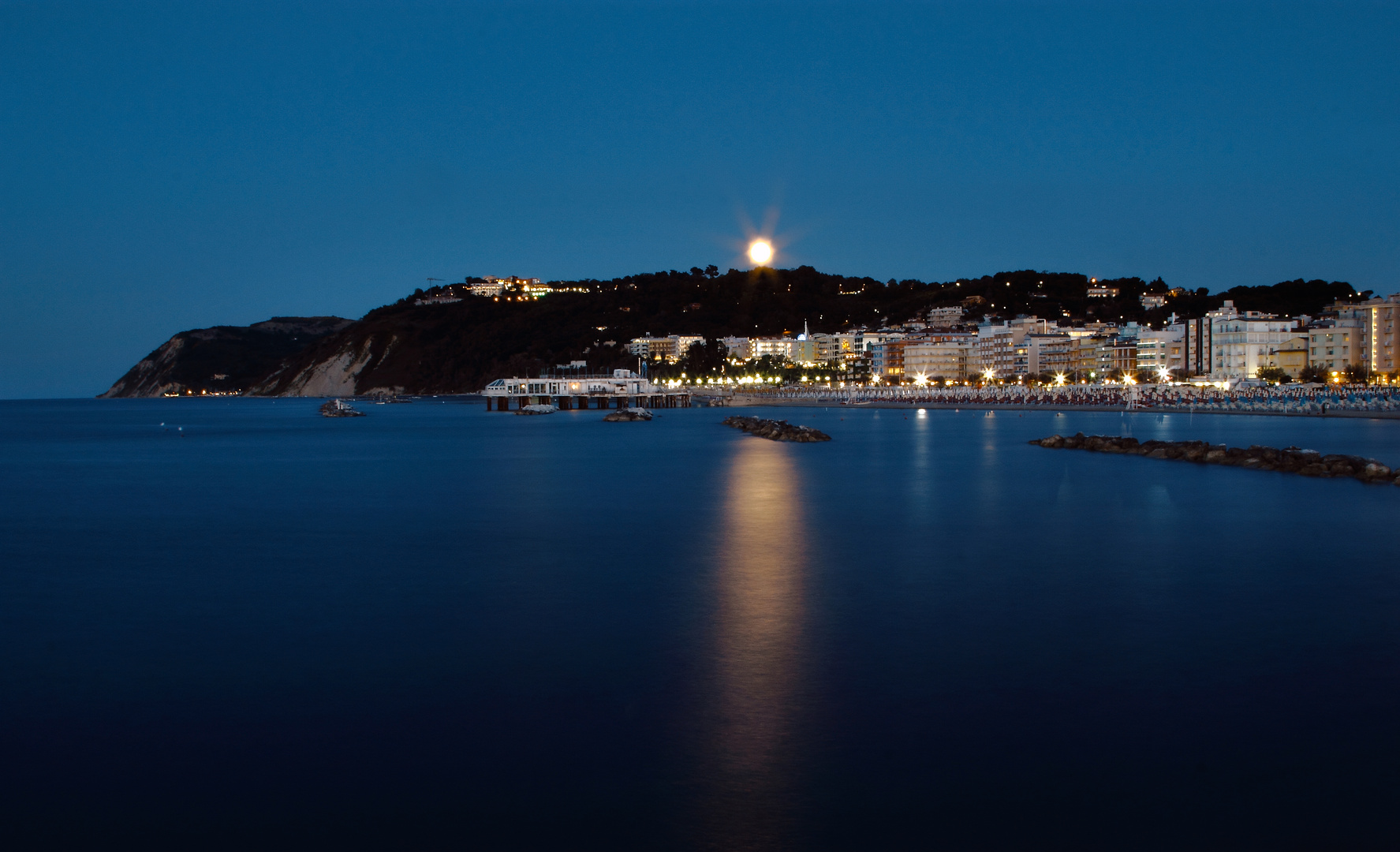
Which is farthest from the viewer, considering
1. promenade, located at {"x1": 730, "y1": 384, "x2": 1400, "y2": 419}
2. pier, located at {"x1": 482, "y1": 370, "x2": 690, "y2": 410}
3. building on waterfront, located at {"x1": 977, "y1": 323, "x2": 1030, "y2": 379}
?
building on waterfront, located at {"x1": 977, "y1": 323, "x2": 1030, "y2": 379}

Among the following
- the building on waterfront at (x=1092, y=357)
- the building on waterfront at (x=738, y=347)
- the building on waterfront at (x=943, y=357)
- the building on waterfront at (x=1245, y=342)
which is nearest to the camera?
the building on waterfront at (x=1245, y=342)

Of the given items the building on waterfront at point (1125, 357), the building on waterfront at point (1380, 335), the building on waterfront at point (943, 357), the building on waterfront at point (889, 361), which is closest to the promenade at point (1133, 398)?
the building on waterfront at point (1380, 335)

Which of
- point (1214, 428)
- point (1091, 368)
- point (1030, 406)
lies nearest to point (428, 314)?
point (1091, 368)

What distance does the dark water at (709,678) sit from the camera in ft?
18.5

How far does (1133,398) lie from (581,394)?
43.5 metres

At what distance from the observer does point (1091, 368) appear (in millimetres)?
105062

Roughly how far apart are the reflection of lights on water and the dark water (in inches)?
1.5

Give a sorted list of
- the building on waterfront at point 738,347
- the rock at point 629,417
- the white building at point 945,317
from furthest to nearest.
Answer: the white building at point 945,317, the building on waterfront at point 738,347, the rock at point 629,417

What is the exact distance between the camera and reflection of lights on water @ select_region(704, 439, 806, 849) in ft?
18.6

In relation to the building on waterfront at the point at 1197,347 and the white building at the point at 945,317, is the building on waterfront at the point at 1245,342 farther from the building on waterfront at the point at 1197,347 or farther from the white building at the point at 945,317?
the white building at the point at 945,317

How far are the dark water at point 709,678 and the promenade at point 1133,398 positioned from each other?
4526cm

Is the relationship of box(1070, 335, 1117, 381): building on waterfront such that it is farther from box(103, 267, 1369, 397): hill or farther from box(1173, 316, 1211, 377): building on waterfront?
box(103, 267, 1369, 397): hill

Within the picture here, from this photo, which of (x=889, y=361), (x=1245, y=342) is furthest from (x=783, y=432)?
(x=889, y=361)

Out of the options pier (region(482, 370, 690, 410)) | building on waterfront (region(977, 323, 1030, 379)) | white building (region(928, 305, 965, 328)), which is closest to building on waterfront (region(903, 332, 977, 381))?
building on waterfront (region(977, 323, 1030, 379))
